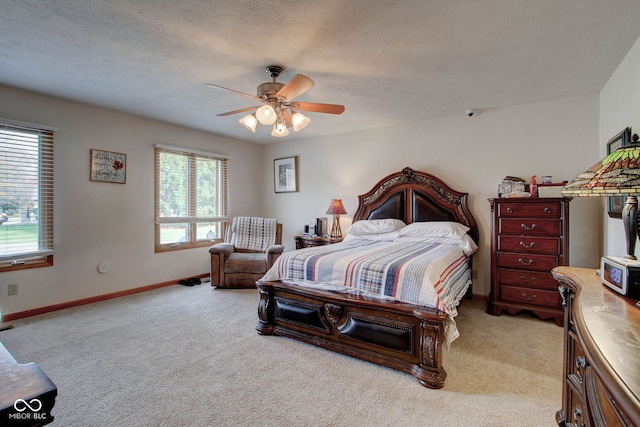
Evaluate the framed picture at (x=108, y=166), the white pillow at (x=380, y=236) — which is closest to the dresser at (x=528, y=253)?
A: the white pillow at (x=380, y=236)

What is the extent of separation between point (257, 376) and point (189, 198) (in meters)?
3.49

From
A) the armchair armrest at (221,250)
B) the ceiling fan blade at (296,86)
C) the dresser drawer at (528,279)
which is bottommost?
the dresser drawer at (528,279)

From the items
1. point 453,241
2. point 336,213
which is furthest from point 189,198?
point 453,241

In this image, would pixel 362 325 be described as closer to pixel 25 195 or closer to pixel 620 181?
pixel 620 181

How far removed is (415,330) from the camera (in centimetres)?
210

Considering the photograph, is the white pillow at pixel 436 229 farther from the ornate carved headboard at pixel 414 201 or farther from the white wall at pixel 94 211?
the white wall at pixel 94 211

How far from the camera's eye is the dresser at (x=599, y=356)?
598 millimetres

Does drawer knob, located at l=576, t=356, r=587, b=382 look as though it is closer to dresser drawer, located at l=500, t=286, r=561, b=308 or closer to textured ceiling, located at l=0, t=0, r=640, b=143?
textured ceiling, located at l=0, t=0, r=640, b=143

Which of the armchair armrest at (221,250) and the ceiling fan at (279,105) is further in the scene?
the armchair armrest at (221,250)

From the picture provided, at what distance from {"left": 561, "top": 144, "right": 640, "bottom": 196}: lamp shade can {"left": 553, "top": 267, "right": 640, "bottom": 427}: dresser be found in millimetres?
414

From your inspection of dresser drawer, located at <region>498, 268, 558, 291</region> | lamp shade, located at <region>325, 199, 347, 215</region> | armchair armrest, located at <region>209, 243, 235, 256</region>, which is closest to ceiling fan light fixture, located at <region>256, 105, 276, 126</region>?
lamp shade, located at <region>325, 199, 347, 215</region>

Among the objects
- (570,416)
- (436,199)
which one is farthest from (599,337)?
(436,199)

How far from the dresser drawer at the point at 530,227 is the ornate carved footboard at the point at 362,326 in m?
1.87

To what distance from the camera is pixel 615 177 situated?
1.20 metres
